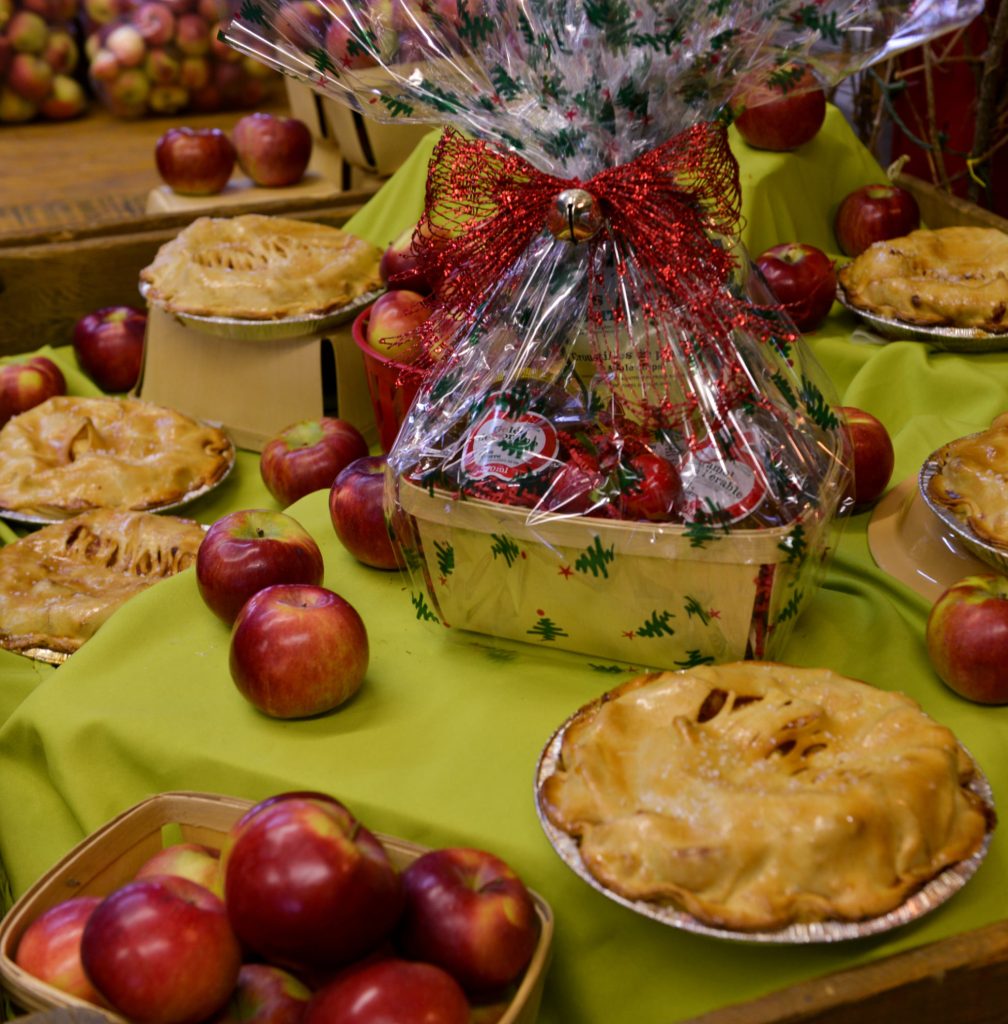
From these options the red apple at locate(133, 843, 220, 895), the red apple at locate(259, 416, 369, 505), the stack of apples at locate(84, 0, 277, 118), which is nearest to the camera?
the red apple at locate(133, 843, 220, 895)

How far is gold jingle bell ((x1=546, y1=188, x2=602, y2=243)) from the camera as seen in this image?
966 millimetres

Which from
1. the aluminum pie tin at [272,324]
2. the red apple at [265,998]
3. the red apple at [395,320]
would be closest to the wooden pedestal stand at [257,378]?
the aluminum pie tin at [272,324]

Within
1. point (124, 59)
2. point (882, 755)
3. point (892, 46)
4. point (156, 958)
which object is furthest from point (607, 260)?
point (124, 59)

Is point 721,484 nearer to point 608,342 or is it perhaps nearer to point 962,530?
point 608,342

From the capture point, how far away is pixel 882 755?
0.82 metres

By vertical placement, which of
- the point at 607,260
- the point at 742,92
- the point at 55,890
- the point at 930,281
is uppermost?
the point at 742,92

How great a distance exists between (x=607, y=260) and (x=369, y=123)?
131 centimetres

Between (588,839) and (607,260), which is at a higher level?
(607,260)

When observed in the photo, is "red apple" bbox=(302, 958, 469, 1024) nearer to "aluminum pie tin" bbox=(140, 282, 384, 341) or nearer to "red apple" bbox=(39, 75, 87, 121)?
"aluminum pie tin" bbox=(140, 282, 384, 341)

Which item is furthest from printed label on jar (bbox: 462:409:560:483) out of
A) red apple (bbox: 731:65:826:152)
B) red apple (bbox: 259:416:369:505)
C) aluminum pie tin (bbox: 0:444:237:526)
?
red apple (bbox: 731:65:826:152)

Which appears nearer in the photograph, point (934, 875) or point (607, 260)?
point (934, 875)

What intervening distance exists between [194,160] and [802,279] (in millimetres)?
1217

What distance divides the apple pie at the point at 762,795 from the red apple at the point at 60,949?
0.31 metres

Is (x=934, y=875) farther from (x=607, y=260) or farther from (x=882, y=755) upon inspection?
(x=607, y=260)
